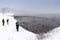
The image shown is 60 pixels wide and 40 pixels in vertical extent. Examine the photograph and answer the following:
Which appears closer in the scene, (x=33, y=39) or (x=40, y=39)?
(x=33, y=39)

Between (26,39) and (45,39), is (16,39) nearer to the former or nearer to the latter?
(26,39)

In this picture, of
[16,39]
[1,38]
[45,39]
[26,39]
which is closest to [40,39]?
[45,39]

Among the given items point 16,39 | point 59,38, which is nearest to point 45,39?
point 59,38

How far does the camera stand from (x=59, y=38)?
17.3 m

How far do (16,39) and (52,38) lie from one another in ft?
15.7

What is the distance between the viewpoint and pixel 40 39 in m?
17.1

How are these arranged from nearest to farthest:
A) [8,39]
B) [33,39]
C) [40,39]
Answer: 1. [8,39]
2. [33,39]
3. [40,39]

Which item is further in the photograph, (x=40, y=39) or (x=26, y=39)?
(x=40, y=39)

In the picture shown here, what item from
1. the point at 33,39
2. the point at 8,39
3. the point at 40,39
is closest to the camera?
the point at 8,39

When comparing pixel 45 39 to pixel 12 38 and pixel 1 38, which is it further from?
pixel 1 38

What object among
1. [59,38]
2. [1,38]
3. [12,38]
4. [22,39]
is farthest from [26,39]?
[59,38]

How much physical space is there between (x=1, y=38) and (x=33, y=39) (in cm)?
361

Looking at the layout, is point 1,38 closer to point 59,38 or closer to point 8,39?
point 8,39

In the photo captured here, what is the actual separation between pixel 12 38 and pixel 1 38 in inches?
47.4
